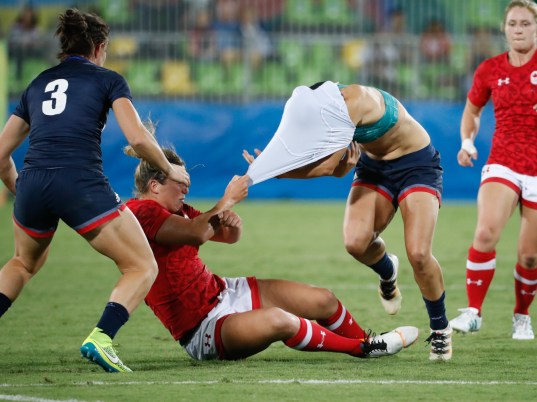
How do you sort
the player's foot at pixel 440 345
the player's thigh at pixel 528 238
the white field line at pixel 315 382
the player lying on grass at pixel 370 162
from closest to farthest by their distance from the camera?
the white field line at pixel 315 382 → the player lying on grass at pixel 370 162 → the player's foot at pixel 440 345 → the player's thigh at pixel 528 238

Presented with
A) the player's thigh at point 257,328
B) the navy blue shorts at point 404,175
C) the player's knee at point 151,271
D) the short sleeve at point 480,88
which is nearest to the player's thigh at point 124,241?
the player's knee at point 151,271

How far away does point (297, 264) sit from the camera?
35.7 feet

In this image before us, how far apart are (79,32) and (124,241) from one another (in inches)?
48.5

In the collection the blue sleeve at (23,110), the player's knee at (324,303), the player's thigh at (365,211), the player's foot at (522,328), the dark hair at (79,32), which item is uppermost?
the dark hair at (79,32)

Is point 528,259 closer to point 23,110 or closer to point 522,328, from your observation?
point 522,328

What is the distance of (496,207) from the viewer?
23.1ft

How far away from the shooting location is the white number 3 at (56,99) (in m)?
5.60

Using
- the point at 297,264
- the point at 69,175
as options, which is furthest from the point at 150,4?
the point at 69,175

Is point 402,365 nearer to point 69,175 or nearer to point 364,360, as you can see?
point 364,360

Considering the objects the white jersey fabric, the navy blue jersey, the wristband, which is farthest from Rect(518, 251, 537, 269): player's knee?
the navy blue jersey

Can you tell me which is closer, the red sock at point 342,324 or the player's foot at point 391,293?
the red sock at point 342,324

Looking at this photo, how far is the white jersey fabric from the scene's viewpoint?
19.2 ft

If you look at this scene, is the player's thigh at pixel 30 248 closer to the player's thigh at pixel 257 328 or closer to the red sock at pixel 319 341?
the player's thigh at pixel 257 328

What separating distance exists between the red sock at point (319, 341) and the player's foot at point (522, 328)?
57.8 inches
